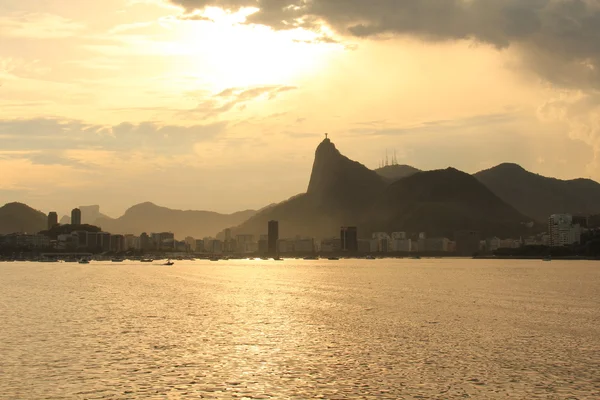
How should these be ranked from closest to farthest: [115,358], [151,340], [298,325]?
[115,358] → [151,340] → [298,325]

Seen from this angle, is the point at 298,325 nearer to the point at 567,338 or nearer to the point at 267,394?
the point at 567,338

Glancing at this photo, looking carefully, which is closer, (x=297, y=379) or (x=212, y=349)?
(x=297, y=379)

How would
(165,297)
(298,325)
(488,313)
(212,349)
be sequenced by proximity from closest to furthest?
(212,349) < (298,325) < (488,313) < (165,297)

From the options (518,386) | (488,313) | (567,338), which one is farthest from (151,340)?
(488,313)

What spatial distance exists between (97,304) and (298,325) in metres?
43.4

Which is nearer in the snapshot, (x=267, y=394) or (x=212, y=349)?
(x=267, y=394)

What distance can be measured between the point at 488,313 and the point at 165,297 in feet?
191

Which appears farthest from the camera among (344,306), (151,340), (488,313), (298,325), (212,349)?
(344,306)

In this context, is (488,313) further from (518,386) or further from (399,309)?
(518,386)

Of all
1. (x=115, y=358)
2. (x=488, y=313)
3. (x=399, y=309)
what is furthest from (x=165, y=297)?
(x=115, y=358)

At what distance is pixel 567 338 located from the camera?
61.3 metres

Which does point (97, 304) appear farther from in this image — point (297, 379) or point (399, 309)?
point (297, 379)

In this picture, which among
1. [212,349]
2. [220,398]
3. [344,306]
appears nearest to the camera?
[220,398]

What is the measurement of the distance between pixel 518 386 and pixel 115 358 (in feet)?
95.5
